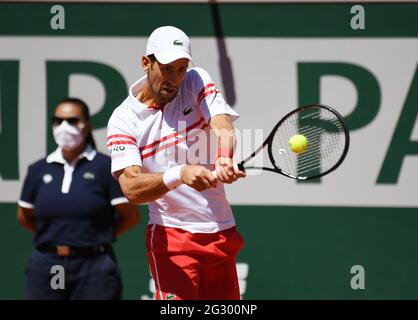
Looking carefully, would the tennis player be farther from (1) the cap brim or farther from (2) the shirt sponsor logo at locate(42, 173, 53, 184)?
(2) the shirt sponsor logo at locate(42, 173, 53, 184)

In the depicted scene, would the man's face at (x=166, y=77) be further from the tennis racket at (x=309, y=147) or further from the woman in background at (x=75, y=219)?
the woman in background at (x=75, y=219)

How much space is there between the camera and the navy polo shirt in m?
5.25

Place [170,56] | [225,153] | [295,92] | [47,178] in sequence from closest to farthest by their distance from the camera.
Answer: [225,153] < [170,56] < [47,178] < [295,92]

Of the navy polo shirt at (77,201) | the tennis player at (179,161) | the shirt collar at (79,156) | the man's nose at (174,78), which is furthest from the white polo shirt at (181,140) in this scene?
the shirt collar at (79,156)

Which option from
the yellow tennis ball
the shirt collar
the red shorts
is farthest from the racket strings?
the shirt collar

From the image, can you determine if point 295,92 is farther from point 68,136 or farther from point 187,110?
point 187,110

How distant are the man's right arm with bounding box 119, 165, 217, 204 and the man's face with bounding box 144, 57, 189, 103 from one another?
0.34 m

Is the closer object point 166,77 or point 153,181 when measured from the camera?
point 153,181

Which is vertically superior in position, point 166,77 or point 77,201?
point 166,77

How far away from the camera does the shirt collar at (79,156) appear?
17.7 feet

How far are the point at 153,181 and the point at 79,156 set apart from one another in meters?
1.55

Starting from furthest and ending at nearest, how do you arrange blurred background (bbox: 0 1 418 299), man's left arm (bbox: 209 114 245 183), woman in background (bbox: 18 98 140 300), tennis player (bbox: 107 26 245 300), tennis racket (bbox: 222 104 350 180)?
blurred background (bbox: 0 1 418 299) → woman in background (bbox: 18 98 140 300) → tennis racket (bbox: 222 104 350 180) → tennis player (bbox: 107 26 245 300) → man's left arm (bbox: 209 114 245 183)

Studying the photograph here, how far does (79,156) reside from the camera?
541cm

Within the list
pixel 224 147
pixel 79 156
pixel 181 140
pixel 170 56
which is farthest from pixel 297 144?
pixel 79 156
